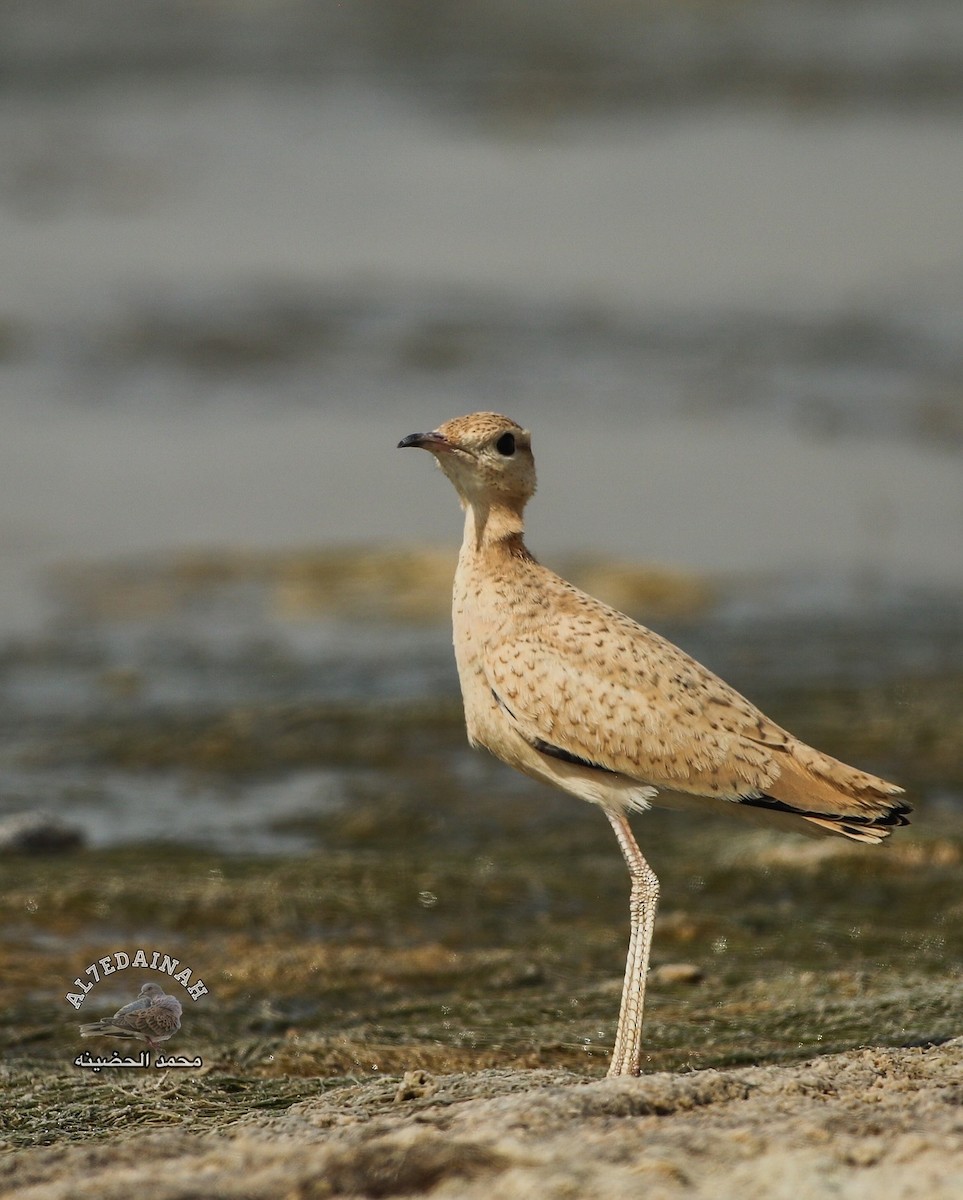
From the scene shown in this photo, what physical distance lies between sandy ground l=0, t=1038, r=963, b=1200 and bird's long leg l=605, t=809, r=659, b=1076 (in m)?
0.51

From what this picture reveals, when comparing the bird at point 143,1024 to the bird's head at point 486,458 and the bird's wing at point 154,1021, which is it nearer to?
the bird's wing at point 154,1021

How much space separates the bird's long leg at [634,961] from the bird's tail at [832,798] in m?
0.37

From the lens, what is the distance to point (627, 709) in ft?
17.4

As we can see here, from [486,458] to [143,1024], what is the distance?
2045 mm

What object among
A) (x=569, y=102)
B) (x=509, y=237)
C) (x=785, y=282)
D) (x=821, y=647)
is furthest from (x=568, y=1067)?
(x=569, y=102)

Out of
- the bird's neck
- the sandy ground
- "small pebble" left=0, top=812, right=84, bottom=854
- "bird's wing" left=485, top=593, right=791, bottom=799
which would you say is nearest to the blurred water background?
"small pebble" left=0, top=812, right=84, bottom=854

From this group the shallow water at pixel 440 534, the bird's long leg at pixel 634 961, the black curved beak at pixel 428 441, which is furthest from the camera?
the shallow water at pixel 440 534

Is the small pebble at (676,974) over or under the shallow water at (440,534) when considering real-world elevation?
under

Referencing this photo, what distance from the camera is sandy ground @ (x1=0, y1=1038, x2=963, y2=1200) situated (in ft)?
11.7

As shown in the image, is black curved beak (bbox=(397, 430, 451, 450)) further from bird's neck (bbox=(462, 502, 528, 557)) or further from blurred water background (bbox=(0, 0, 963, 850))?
blurred water background (bbox=(0, 0, 963, 850))

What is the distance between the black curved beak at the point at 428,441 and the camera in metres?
5.41

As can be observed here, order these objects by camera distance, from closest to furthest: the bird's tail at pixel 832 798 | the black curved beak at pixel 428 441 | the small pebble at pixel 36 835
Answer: the bird's tail at pixel 832 798
the black curved beak at pixel 428 441
the small pebble at pixel 36 835

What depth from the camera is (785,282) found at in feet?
66.9

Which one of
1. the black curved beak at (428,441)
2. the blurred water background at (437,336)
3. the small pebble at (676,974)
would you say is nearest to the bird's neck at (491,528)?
the black curved beak at (428,441)
